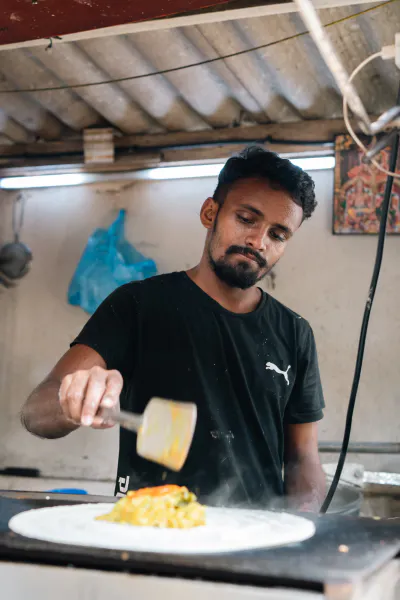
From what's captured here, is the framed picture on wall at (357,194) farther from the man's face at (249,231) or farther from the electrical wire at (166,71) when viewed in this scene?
the man's face at (249,231)

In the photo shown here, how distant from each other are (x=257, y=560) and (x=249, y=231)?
4.16 feet

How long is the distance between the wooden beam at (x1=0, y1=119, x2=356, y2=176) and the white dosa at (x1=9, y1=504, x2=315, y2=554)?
272 centimetres

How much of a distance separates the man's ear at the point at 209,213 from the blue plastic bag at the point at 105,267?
5.84 feet

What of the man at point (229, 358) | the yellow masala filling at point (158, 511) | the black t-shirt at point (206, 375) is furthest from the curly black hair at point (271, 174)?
the yellow masala filling at point (158, 511)

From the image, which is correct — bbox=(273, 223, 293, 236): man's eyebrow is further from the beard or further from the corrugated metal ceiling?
the corrugated metal ceiling

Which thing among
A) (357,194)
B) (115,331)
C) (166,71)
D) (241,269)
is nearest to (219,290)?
(241,269)

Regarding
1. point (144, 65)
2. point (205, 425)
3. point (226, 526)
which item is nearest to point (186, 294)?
point (205, 425)

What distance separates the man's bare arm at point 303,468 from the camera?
7.63ft

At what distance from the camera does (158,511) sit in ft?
4.97

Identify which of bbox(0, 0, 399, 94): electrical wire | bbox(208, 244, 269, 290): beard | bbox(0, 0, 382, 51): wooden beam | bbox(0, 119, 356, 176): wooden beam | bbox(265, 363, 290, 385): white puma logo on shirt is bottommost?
bbox(265, 363, 290, 385): white puma logo on shirt

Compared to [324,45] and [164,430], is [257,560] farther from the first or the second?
[324,45]

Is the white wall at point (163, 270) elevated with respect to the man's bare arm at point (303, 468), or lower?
elevated

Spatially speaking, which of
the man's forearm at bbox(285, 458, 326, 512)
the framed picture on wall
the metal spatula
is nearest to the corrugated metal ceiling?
the framed picture on wall

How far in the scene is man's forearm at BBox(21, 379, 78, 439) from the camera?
6.13 ft
